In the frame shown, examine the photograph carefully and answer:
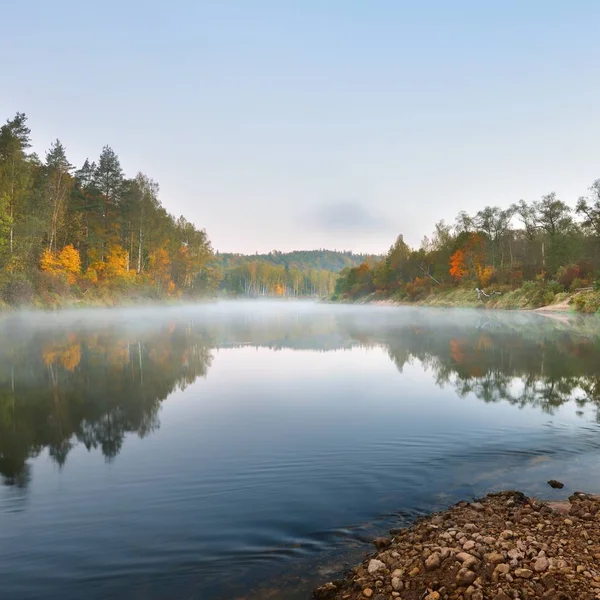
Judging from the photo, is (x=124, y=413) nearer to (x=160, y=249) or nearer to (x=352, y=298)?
(x=160, y=249)

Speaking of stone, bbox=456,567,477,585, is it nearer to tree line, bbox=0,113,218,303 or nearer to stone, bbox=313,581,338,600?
stone, bbox=313,581,338,600

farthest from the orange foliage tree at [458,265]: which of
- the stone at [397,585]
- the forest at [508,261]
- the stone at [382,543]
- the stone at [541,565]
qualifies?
the stone at [397,585]

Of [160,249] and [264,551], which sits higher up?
[160,249]

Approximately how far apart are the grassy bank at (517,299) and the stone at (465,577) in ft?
183

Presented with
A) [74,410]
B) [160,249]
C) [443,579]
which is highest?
[160,249]

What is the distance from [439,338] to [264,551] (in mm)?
28542

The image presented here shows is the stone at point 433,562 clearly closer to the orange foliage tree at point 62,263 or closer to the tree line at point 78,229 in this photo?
the tree line at point 78,229

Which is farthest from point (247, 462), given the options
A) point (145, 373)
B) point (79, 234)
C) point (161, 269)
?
point (161, 269)

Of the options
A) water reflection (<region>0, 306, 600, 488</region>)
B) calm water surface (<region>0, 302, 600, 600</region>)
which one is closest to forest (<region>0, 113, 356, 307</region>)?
water reflection (<region>0, 306, 600, 488</region>)

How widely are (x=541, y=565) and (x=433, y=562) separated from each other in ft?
3.26

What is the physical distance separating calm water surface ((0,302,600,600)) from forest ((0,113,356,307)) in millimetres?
31199

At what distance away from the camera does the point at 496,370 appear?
59.7 feet

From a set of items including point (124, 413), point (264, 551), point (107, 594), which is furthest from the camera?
point (124, 413)

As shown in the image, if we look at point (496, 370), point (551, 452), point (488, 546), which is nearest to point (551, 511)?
point (488, 546)
